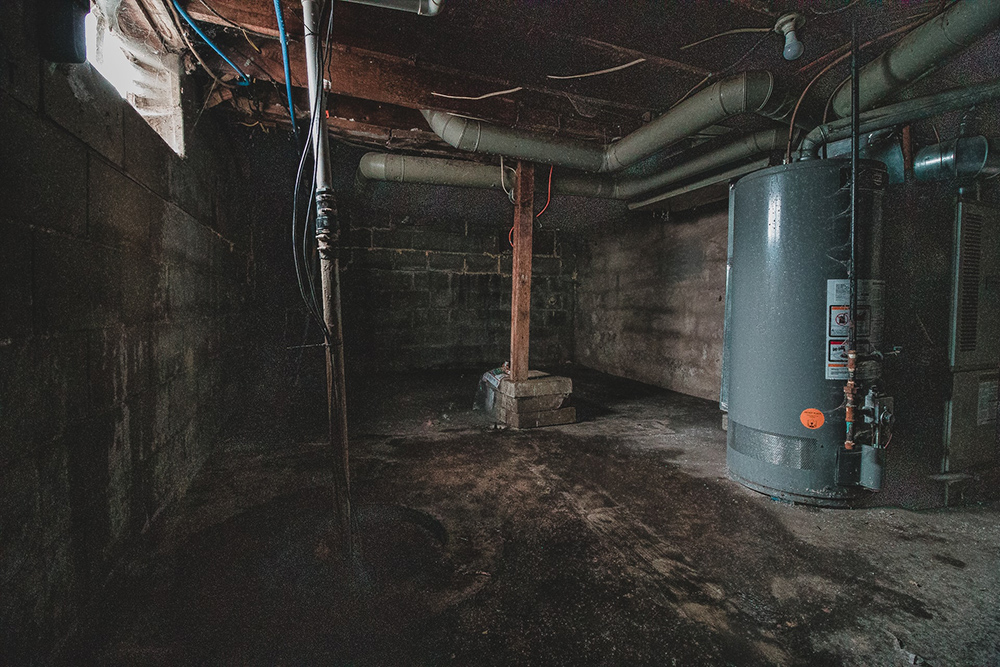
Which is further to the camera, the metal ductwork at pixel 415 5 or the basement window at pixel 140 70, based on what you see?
the basement window at pixel 140 70

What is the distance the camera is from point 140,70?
7.63 ft

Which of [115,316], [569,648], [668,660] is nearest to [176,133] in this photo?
[115,316]

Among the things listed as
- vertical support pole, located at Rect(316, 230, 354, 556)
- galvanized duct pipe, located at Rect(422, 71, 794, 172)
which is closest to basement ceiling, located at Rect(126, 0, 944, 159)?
galvanized duct pipe, located at Rect(422, 71, 794, 172)

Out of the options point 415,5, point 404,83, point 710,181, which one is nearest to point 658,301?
point 710,181

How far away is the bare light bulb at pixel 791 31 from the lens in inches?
86.6

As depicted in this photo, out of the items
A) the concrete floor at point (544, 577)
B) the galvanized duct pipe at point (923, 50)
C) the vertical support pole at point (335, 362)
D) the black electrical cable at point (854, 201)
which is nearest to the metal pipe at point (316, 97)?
the vertical support pole at point (335, 362)

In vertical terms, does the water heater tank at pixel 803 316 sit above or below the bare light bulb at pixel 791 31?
below

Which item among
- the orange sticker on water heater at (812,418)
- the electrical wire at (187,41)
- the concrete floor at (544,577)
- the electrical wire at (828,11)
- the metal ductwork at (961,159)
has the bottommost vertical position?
the concrete floor at (544,577)

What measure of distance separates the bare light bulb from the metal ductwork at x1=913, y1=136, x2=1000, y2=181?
783mm

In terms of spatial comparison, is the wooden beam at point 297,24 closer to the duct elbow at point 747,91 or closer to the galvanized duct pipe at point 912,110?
the duct elbow at point 747,91

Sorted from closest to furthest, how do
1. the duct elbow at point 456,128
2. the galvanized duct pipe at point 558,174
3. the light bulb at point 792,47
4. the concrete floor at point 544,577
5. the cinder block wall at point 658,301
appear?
the concrete floor at point 544,577, the light bulb at point 792,47, the duct elbow at point 456,128, the galvanized duct pipe at point 558,174, the cinder block wall at point 658,301

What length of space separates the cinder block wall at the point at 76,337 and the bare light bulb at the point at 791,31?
10.00ft

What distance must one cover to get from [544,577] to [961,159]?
2.53 meters

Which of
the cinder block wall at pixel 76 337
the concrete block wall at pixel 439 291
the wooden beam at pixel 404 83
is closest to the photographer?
the cinder block wall at pixel 76 337
